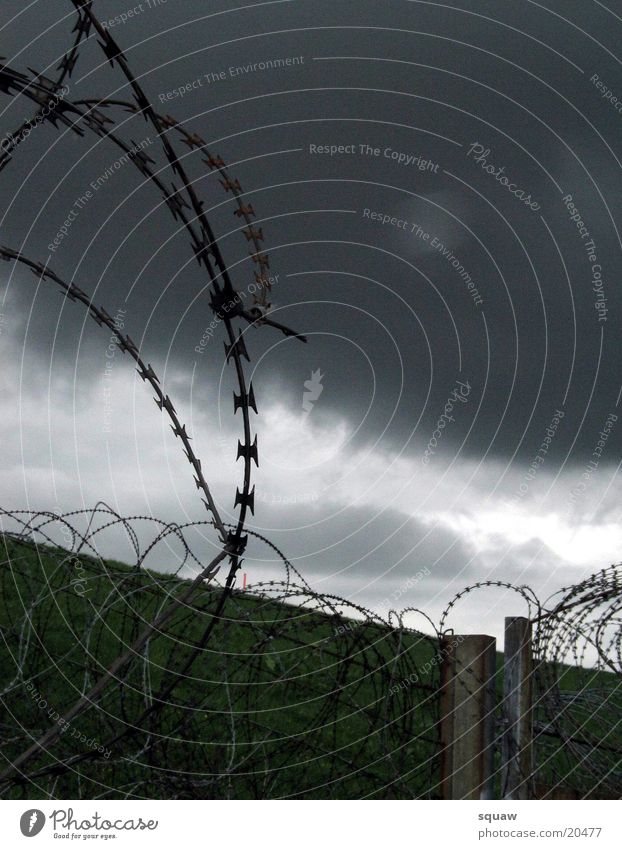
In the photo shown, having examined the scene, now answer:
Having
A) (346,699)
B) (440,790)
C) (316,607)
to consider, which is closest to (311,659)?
(346,699)

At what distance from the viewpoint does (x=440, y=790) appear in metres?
6.12

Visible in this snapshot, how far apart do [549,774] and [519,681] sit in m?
3.91

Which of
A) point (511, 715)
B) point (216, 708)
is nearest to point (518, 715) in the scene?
point (511, 715)

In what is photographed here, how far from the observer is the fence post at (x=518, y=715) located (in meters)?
6.00

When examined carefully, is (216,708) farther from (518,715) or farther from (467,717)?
(518,715)

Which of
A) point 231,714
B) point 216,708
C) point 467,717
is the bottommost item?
point 231,714

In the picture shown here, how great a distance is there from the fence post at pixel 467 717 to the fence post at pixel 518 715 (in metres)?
0.10

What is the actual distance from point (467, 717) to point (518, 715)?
32cm

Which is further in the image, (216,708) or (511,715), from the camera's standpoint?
(216,708)

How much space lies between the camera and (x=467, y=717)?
602 cm

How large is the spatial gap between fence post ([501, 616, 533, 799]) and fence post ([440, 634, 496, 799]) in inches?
3.9

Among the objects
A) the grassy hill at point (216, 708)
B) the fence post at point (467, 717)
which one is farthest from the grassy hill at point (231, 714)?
the fence post at point (467, 717)

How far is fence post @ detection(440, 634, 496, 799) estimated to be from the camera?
5977 millimetres
